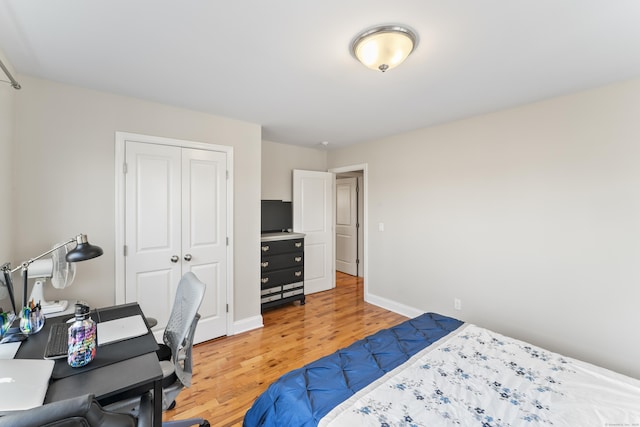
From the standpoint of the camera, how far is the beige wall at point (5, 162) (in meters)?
1.86

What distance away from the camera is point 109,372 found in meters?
1.16

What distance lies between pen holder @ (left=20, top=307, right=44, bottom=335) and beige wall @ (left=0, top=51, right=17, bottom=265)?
2.19ft

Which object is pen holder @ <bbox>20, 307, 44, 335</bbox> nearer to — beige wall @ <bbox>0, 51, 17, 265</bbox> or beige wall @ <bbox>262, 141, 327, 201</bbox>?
beige wall @ <bbox>0, 51, 17, 265</bbox>

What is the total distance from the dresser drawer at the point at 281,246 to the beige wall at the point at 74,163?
1.63 metres

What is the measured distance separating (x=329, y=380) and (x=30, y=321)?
1.62m

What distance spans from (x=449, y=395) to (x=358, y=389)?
46 centimetres

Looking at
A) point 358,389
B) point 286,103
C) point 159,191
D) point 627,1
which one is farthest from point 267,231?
point 627,1

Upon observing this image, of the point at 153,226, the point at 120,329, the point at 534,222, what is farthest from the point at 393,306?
the point at 120,329

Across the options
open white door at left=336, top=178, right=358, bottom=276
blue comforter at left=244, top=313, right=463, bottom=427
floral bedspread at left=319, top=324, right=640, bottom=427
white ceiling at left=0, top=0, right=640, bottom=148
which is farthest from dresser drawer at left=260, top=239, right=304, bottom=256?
floral bedspread at left=319, top=324, right=640, bottom=427

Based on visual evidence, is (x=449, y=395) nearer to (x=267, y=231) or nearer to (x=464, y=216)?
(x=464, y=216)

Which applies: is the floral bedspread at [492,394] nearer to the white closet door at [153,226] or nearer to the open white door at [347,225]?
the white closet door at [153,226]

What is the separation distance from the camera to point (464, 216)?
3133mm

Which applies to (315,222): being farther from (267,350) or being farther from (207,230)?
(267,350)

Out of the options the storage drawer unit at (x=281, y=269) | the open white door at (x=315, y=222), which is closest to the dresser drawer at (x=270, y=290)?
the storage drawer unit at (x=281, y=269)
